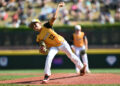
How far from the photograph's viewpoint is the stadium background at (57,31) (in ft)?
64.4

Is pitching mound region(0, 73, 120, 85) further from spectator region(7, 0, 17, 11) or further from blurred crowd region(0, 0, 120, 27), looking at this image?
spectator region(7, 0, 17, 11)

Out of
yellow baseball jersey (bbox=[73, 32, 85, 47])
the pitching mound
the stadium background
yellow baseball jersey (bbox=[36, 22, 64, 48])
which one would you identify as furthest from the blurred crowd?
yellow baseball jersey (bbox=[36, 22, 64, 48])

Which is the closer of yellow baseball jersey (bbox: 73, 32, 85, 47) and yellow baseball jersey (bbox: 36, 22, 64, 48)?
yellow baseball jersey (bbox: 36, 22, 64, 48)

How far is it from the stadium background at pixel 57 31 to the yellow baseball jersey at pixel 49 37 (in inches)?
361

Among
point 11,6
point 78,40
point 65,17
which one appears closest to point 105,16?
point 65,17

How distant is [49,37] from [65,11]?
43.6 feet

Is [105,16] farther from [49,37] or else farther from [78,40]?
[49,37]

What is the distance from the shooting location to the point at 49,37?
10164 millimetres

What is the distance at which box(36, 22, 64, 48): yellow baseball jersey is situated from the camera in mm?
10125

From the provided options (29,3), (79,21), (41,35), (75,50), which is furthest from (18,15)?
(41,35)

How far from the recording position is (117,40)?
2078 centimetres

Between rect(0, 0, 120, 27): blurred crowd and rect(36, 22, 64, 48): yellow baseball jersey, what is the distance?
1251 cm

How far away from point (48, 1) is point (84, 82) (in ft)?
49.8

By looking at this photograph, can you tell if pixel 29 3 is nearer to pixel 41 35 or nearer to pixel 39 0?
pixel 39 0
